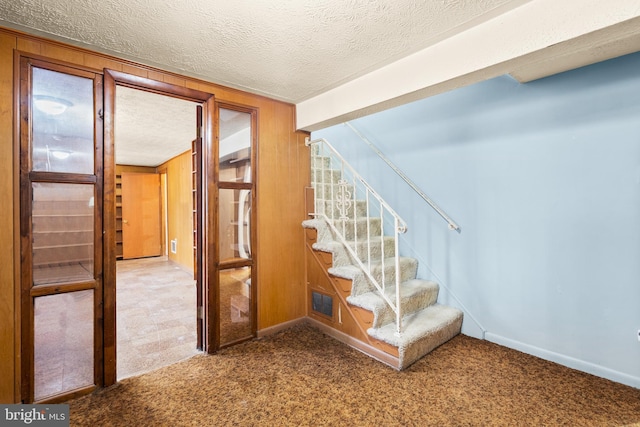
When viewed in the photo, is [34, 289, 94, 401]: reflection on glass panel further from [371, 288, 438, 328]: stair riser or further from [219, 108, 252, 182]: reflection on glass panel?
[371, 288, 438, 328]: stair riser

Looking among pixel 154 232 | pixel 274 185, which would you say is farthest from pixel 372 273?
pixel 154 232

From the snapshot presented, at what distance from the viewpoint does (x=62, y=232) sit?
193cm

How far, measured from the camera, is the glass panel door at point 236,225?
104 inches

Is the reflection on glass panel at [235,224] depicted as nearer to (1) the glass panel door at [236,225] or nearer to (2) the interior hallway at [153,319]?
(1) the glass panel door at [236,225]

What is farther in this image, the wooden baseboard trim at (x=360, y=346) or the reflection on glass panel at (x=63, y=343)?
the wooden baseboard trim at (x=360, y=346)

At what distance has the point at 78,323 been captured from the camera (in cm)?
198

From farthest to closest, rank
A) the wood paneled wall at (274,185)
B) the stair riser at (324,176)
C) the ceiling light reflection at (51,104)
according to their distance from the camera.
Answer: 1. the stair riser at (324,176)
2. the wood paneled wall at (274,185)
3. the ceiling light reflection at (51,104)

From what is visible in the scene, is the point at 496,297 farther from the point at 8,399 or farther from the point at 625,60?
the point at 8,399

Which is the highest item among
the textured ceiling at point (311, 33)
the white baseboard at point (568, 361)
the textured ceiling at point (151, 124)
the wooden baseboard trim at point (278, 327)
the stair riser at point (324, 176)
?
the textured ceiling at point (151, 124)

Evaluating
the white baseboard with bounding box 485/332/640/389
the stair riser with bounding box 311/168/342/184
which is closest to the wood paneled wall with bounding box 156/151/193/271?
the stair riser with bounding box 311/168/342/184

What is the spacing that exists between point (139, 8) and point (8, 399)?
238 centimetres

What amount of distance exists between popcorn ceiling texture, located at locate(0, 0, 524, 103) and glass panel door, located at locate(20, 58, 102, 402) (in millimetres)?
351

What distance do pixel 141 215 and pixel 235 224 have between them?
591cm

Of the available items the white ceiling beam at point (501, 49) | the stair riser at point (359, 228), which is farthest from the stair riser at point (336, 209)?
the white ceiling beam at point (501, 49)
